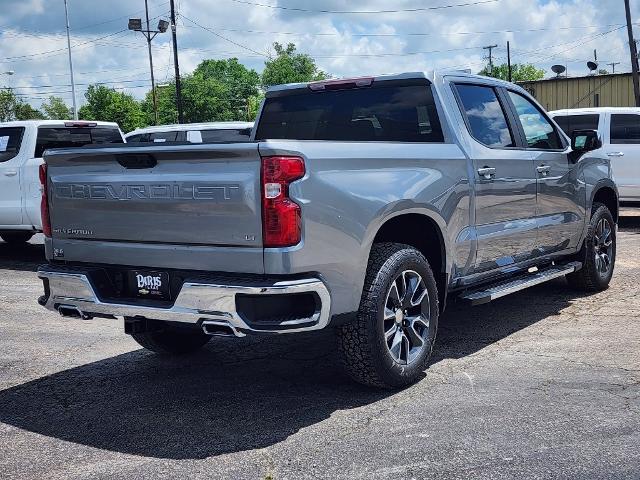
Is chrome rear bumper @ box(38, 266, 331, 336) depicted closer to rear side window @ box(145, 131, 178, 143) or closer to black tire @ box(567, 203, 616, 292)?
black tire @ box(567, 203, 616, 292)

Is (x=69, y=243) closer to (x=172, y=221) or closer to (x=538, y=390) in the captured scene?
(x=172, y=221)

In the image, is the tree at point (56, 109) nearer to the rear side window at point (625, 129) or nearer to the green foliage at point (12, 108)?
the green foliage at point (12, 108)

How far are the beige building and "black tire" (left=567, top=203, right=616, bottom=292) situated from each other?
32.4m

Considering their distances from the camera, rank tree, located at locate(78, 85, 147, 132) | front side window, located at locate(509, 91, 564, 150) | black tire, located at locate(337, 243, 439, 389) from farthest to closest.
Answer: tree, located at locate(78, 85, 147, 132) < front side window, located at locate(509, 91, 564, 150) < black tire, located at locate(337, 243, 439, 389)

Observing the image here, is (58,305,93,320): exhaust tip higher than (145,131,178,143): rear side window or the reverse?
the reverse

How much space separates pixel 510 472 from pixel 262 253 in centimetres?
160

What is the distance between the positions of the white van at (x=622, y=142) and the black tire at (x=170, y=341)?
374 inches

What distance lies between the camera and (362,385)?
16.5 ft

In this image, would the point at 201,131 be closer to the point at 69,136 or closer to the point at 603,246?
the point at 69,136

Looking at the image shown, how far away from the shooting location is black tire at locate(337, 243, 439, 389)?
183 inches

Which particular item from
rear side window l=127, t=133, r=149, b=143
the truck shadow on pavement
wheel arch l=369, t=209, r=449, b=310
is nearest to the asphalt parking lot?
the truck shadow on pavement

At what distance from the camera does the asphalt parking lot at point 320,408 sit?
3873 millimetres

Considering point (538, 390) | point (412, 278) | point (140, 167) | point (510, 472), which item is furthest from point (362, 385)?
point (140, 167)

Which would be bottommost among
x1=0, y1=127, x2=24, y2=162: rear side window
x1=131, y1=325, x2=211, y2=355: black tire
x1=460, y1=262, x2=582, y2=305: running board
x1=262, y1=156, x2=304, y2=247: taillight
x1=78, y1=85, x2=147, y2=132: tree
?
x1=131, y1=325, x2=211, y2=355: black tire
